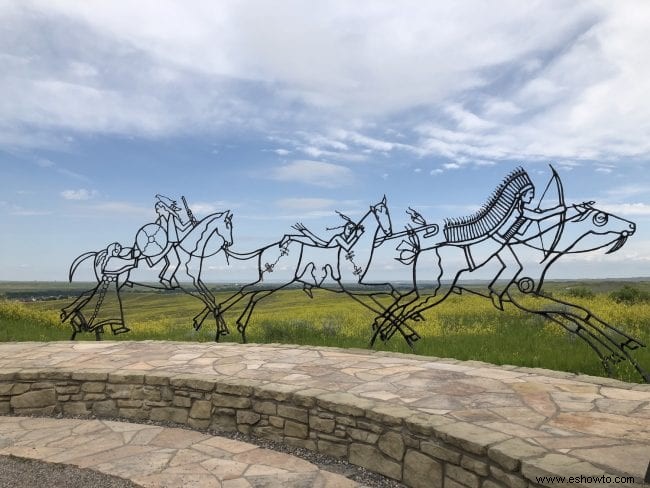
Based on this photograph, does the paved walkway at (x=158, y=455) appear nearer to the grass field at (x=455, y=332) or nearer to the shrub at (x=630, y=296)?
the grass field at (x=455, y=332)

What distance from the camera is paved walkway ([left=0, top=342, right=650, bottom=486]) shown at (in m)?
3.58

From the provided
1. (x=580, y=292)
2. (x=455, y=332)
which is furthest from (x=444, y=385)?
(x=580, y=292)

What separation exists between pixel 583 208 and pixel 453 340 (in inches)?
142

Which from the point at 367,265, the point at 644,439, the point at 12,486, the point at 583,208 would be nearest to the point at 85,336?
the point at 367,265

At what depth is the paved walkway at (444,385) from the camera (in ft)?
11.7

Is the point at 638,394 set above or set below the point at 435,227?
below

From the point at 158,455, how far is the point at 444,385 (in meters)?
2.71

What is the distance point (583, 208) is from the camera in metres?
5.99

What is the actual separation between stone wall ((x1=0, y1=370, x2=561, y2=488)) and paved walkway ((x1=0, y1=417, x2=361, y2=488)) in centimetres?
25

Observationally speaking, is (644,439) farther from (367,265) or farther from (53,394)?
(53,394)

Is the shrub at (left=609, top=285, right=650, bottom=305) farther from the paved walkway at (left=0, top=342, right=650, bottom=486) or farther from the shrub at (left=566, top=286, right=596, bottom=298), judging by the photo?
the paved walkway at (left=0, top=342, right=650, bottom=486)

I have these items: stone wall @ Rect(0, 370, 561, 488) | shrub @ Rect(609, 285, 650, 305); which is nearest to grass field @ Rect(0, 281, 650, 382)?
shrub @ Rect(609, 285, 650, 305)

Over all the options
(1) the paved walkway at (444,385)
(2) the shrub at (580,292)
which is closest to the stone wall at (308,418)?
(1) the paved walkway at (444,385)

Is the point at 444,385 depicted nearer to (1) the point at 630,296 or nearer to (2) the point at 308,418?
(2) the point at 308,418
